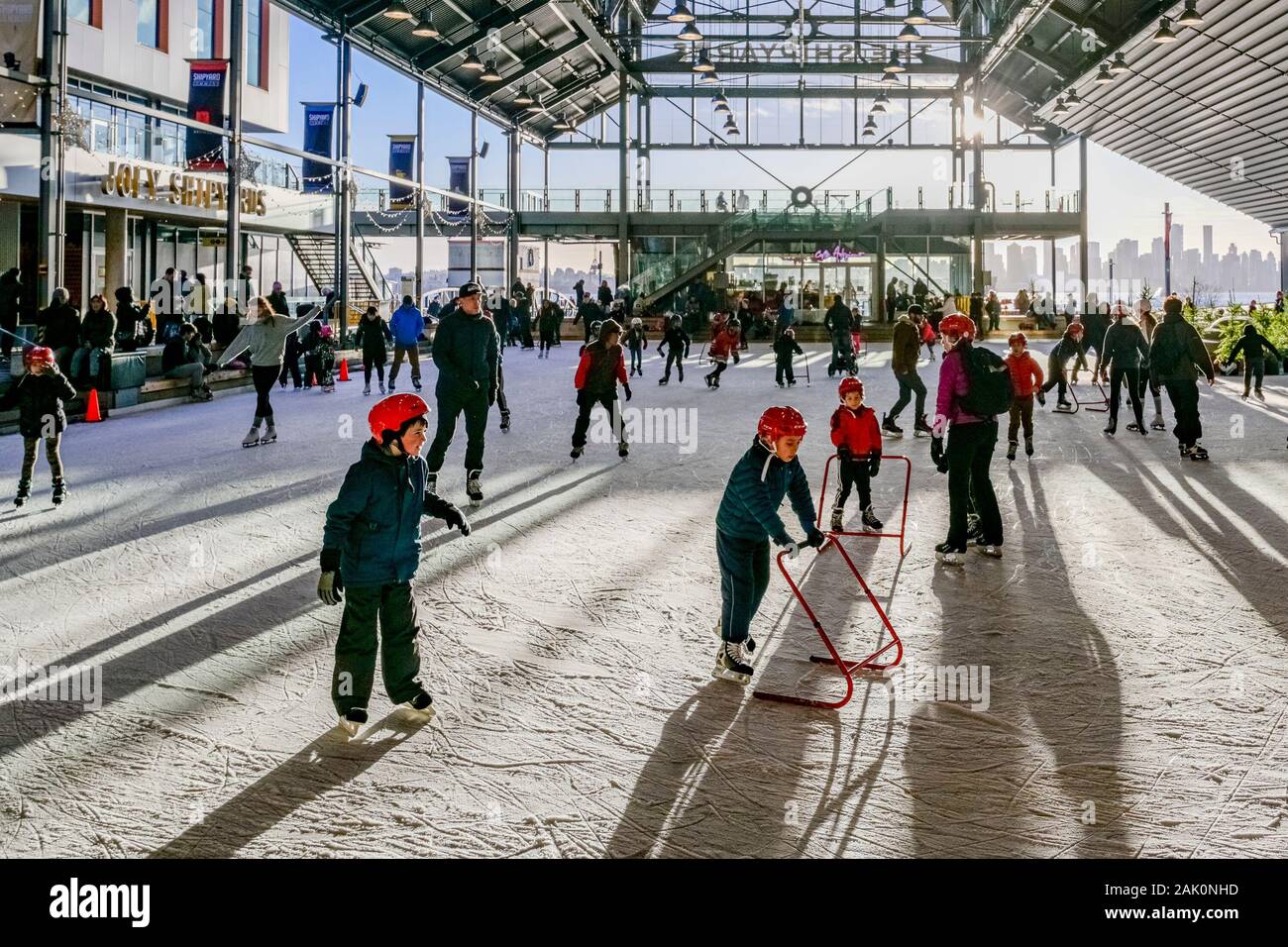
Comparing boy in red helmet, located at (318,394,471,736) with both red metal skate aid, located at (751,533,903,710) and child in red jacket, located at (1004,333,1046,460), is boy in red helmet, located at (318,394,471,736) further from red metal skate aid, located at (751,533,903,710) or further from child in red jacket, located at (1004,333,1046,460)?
child in red jacket, located at (1004,333,1046,460)

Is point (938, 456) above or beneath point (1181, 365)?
beneath

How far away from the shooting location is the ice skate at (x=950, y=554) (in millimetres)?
7016

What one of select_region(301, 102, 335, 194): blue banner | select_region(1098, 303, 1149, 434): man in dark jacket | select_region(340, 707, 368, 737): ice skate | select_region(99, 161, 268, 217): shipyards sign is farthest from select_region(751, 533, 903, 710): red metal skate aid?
select_region(301, 102, 335, 194): blue banner

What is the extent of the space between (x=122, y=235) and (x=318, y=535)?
2366cm

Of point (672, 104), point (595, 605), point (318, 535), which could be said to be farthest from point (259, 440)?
point (672, 104)

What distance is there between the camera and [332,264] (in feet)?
120

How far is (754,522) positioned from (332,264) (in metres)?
34.0

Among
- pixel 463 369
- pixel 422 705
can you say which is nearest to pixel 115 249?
pixel 463 369

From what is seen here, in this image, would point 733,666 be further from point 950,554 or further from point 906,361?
point 906,361

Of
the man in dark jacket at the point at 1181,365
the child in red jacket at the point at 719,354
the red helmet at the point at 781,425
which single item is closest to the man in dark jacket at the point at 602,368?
the man in dark jacket at the point at 1181,365

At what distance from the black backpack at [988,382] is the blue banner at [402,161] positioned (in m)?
25.5

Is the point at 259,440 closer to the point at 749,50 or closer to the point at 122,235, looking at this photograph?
the point at 122,235

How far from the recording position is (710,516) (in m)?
8.59

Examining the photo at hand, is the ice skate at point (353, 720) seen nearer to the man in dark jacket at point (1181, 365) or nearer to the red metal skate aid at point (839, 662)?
the red metal skate aid at point (839, 662)
